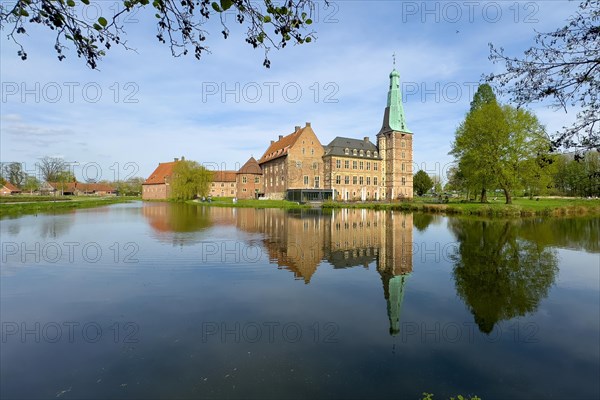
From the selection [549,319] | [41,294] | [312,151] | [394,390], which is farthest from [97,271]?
[312,151]

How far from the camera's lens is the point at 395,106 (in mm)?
64688

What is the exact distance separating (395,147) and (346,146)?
10367mm

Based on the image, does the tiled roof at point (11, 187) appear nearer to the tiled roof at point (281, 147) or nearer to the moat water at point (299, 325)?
the tiled roof at point (281, 147)

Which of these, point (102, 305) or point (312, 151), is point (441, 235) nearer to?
point (102, 305)

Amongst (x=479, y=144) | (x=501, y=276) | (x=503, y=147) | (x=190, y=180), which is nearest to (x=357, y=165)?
(x=479, y=144)

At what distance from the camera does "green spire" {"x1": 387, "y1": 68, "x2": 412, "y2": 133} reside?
6438 centimetres

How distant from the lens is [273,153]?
68750mm

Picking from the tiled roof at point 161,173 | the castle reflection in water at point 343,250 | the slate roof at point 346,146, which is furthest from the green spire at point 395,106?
the tiled roof at point 161,173

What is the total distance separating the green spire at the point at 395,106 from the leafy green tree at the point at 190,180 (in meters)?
43.1

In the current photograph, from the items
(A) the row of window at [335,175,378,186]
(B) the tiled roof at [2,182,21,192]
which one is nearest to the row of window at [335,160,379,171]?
(A) the row of window at [335,175,378,186]

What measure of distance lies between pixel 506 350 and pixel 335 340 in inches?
119

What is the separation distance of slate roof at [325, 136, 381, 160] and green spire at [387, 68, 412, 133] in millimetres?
6129

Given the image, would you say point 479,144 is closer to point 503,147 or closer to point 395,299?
point 503,147

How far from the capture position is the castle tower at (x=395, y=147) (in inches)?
→ 2522
